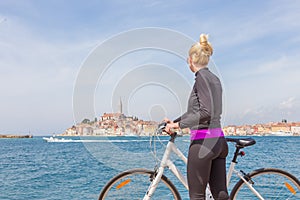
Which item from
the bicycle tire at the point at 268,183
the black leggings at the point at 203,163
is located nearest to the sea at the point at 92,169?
the black leggings at the point at 203,163

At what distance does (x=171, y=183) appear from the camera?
123 inches

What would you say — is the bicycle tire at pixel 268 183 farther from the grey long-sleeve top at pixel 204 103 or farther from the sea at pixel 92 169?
the grey long-sleeve top at pixel 204 103

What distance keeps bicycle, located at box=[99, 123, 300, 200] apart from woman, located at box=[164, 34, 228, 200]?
0.33 m

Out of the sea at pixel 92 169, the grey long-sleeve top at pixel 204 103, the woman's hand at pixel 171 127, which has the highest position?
Result: the grey long-sleeve top at pixel 204 103

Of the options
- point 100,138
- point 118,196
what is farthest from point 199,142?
point 100,138

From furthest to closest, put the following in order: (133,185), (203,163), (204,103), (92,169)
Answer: (92,169) → (133,185) → (203,163) → (204,103)

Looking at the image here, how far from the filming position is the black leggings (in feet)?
8.80

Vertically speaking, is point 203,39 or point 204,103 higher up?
point 203,39

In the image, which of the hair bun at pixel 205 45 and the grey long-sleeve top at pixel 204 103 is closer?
the grey long-sleeve top at pixel 204 103

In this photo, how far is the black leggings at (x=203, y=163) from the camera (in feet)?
8.80

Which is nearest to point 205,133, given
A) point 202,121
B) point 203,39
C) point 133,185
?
point 202,121

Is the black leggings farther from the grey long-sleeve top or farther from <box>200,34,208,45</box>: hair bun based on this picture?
<box>200,34,208,45</box>: hair bun

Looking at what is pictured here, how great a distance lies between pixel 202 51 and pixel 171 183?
130 centimetres

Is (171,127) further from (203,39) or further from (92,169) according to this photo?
(92,169)
